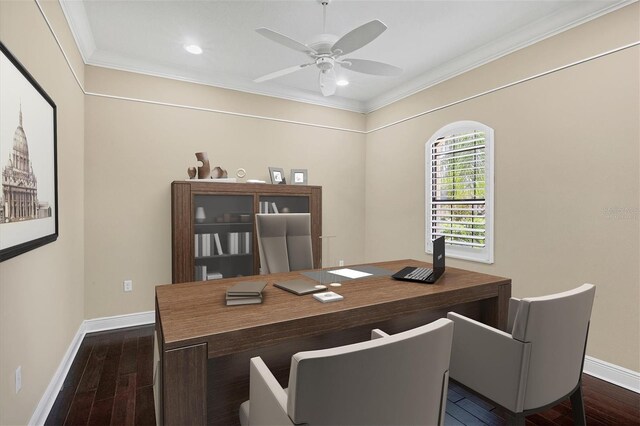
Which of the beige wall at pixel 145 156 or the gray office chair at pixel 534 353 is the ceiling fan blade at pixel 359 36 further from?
the beige wall at pixel 145 156

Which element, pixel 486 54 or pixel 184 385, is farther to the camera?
pixel 486 54

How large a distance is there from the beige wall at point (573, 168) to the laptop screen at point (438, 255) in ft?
4.44

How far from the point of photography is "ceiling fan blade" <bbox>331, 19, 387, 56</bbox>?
1826 mm

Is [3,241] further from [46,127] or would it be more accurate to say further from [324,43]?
[324,43]

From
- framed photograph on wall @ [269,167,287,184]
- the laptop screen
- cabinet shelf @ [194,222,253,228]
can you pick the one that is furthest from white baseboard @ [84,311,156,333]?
the laptop screen

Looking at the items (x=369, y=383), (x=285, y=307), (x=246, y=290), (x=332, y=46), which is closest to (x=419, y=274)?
(x=285, y=307)

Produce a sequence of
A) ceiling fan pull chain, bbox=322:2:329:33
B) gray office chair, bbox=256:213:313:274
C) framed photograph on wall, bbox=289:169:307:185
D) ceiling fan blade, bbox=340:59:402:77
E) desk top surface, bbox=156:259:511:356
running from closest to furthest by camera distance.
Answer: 1. desk top surface, bbox=156:259:511:356
2. ceiling fan blade, bbox=340:59:402:77
3. ceiling fan pull chain, bbox=322:2:329:33
4. gray office chair, bbox=256:213:313:274
5. framed photograph on wall, bbox=289:169:307:185

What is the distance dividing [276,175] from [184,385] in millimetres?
3157

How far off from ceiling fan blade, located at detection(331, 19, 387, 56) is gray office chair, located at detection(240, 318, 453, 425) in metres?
1.61

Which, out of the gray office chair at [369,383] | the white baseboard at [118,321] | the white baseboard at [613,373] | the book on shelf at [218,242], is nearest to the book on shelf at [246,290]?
the gray office chair at [369,383]

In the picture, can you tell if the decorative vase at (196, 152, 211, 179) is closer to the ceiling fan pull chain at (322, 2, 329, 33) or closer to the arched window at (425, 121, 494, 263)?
the ceiling fan pull chain at (322, 2, 329, 33)

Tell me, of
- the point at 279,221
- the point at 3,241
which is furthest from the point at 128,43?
the point at 3,241

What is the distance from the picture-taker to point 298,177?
421cm

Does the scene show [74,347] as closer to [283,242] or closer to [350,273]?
[283,242]
